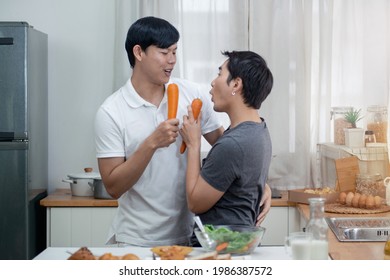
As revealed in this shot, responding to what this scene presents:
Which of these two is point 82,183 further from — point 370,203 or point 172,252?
point 172,252

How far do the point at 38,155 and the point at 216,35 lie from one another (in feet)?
3.87

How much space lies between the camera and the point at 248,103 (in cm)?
234

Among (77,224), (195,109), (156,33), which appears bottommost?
(77,224)

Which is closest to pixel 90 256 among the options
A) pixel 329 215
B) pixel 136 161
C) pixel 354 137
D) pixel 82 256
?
pixel 82 256

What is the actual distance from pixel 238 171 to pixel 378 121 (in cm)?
191

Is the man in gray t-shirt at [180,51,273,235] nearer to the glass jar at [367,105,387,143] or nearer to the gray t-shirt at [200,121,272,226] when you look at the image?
the gray t-shirt at [200,121,272,226]

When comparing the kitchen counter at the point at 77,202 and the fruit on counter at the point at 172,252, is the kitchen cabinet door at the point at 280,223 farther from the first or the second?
the fruit on counter at the point at 172,252

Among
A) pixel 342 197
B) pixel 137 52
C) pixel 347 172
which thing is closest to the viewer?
pixel 137 52

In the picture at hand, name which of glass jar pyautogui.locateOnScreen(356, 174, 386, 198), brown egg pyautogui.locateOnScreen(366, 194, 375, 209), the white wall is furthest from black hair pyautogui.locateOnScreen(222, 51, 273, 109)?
the white wall

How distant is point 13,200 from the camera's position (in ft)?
12.5

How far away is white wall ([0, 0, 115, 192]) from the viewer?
13.6ft
